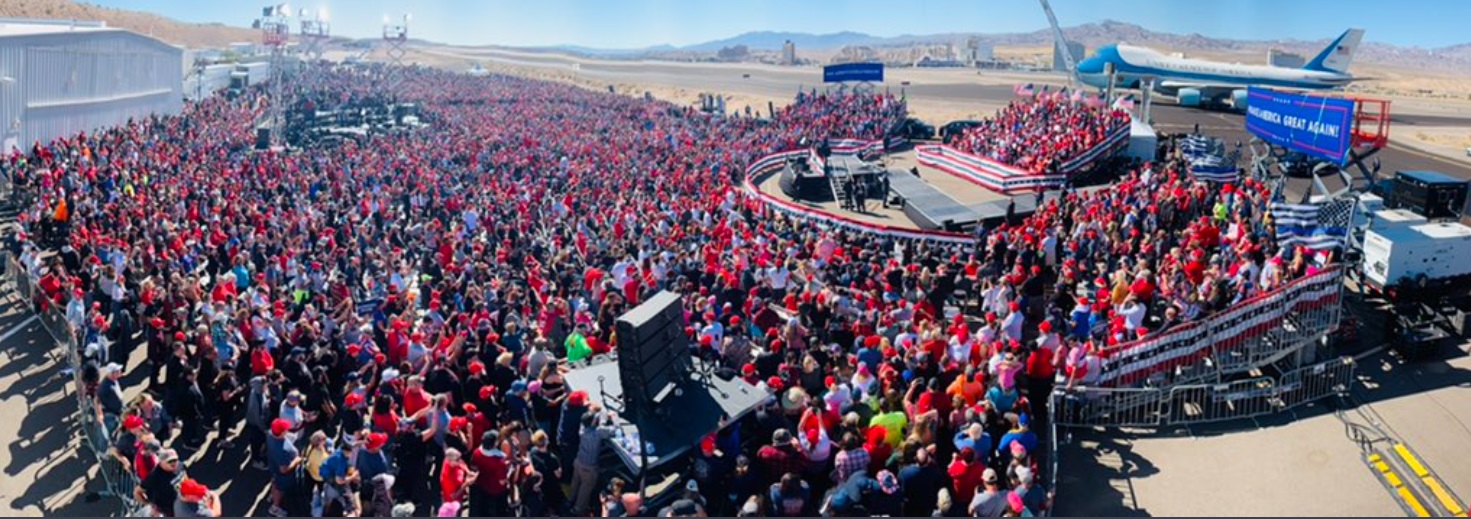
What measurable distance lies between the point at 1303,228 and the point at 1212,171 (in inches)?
451

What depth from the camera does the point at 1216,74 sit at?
202 ft

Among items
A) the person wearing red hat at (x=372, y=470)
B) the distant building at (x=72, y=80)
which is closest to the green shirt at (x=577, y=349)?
the person wearing red hat at (x=372, y=470)

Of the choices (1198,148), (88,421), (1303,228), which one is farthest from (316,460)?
(1198,148)

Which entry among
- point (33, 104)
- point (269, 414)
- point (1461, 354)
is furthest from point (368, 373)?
point (33, 104)

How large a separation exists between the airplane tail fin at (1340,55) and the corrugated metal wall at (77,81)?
230ft

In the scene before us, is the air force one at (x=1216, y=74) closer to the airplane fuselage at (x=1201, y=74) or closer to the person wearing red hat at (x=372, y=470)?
the airplane fuselage at (x=1201, y=74)

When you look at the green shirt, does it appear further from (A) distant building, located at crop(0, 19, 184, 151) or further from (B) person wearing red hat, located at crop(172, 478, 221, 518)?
(A) distant building, located at crop(0, 19, 184, 151)

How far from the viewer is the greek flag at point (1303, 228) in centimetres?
1486

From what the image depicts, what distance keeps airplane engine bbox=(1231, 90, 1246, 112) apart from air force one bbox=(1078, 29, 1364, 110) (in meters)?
0.73

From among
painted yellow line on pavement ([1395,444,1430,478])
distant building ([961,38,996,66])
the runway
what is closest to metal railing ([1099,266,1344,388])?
painted yellow line on pavement ([1395,444,1430,478])

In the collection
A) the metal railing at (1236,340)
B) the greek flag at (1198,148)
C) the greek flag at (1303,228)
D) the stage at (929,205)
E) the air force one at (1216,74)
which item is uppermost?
the air force one at (1216,74)

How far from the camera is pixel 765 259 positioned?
16.8 m

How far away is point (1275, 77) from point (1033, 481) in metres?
63.8

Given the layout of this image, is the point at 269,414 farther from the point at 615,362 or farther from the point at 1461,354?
the point at 1461,354
